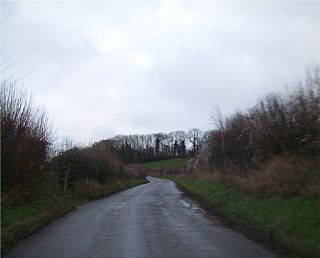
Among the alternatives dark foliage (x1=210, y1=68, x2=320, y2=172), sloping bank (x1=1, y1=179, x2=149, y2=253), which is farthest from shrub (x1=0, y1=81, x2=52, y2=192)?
dark foliage (x1=210, y1=68, x2=320, y2=172)

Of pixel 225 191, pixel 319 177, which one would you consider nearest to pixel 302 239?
pixel 319 177

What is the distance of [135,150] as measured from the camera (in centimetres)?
13988

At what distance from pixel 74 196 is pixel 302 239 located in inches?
789

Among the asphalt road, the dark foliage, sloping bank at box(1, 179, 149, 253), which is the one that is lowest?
the asphalt road

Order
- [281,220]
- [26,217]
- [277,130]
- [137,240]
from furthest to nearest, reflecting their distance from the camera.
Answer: [277,130] → [26,217] → [281,220] → [137,240]

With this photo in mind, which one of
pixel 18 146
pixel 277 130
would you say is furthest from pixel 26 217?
pixel 277 130

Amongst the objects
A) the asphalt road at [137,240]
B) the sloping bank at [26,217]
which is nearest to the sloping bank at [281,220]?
the asphalt road at [137,240]

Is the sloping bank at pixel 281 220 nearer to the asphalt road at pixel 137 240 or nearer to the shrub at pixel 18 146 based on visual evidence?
the asphalt road at pixel 137 240

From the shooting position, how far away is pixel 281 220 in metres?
12.8

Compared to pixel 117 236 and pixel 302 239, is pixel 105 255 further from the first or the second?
pixel 302 239

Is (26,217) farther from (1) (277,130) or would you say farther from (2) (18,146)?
(1) (277,130)

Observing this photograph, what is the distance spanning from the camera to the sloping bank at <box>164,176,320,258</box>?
1044 centimetres

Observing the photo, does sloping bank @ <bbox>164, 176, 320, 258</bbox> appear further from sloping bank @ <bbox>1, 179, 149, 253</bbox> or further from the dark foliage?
sloping bank @ <bbox>1, 179, 149, 253</bbox>

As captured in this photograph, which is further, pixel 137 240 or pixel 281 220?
pixel 281 220
